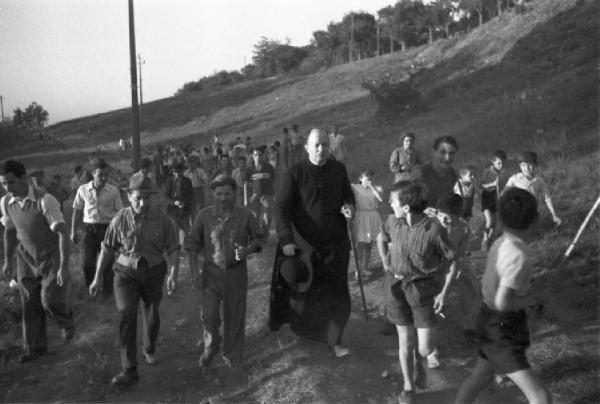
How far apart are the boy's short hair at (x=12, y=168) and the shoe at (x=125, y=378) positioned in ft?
6.85

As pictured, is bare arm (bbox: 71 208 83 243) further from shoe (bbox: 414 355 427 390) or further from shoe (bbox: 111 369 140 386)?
shoe (bbox: 414 355 427 390)

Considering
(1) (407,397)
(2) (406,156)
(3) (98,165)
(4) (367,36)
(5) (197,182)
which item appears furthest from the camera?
(4) (367,36)

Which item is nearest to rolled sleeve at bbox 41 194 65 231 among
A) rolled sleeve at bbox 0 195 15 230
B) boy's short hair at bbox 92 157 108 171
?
rolled sleeve at bbox 0 195 15 230

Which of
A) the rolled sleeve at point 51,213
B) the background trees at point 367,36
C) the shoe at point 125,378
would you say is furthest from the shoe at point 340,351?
the background trees at point 367,36

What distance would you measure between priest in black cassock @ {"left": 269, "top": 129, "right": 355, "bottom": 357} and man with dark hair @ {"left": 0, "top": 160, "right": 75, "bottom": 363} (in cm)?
206

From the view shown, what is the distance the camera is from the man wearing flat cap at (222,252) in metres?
4.99

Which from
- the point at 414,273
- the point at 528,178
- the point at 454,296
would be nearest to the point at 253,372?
the point at 414,273

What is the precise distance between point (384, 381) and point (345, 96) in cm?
3854

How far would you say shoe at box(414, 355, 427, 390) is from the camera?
4.51 metres

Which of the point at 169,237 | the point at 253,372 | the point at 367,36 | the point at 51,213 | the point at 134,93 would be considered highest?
the point at 367,36

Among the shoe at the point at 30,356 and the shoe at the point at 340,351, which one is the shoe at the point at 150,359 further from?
the shoe at the point at 340,351

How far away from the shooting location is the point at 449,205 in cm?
511

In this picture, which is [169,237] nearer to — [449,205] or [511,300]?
[449,205]

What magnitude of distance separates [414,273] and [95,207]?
454 centimetres
